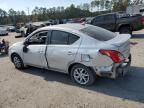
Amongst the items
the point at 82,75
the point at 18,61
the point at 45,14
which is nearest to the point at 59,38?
the point at 82,75

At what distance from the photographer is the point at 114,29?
13.8 m

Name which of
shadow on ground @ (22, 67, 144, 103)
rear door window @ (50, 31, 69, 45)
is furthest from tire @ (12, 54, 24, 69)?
rear door window @ (50, 31, 69, 45)

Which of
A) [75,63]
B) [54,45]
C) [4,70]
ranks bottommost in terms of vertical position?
[4,70]

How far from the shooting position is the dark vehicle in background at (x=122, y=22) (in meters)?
12.9

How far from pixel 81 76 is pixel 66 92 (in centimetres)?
61

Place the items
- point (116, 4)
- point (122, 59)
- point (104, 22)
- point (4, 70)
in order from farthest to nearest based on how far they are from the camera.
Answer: point (116, 4) < point (104, 22) < point (4, 70) < point (122, 59)

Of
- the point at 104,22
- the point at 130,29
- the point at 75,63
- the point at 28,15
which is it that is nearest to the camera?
the point at 75,63

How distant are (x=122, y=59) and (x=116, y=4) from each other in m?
58.6

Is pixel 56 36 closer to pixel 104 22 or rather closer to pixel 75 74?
pixel 75 74

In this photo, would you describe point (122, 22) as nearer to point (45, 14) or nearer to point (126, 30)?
point (126, 30)

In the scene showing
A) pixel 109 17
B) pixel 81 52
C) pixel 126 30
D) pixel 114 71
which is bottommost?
pixel 114 71

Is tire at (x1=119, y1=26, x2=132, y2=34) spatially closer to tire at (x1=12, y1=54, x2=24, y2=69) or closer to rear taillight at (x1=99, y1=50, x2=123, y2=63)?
tire at (x1=12, y1=54, x2=24, y2=69)

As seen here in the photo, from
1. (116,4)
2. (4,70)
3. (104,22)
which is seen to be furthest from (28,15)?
(4,70)

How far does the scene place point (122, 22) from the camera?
13.3 meters
